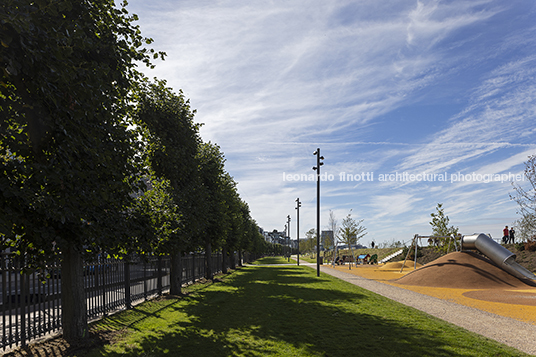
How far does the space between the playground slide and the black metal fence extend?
72.8 feet

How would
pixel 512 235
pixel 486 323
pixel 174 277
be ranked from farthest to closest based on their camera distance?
pixel 512 235 → pixel 174 277 → pixel 486 323

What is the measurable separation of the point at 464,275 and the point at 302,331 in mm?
17625

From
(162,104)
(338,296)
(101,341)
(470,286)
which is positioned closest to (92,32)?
(101,341)

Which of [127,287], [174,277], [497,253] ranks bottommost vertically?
[497,253]

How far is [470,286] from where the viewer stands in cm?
2125

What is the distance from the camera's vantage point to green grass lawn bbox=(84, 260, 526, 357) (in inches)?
282

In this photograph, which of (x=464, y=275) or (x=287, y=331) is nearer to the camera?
(x=287, y=331)

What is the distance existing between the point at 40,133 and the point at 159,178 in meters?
9.58

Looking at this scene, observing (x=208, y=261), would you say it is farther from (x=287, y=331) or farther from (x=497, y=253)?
(x=497, y=253)

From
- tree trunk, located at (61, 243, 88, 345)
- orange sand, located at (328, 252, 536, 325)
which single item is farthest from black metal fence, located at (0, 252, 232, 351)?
orange sand, located at (328, 252, 536, 325)

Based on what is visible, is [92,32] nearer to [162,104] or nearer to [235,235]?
[162,104]

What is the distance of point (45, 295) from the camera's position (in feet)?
27.8

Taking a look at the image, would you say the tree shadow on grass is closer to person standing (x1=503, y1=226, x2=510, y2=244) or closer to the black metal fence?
the black metal fence

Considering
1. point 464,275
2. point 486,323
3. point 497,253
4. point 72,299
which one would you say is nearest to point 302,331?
point 72,299
